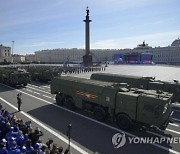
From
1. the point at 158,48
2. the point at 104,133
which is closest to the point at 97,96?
the point at 104,133

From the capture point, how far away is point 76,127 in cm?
1557

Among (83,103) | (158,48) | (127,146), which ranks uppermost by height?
(158,48)

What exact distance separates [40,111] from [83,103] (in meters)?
4.21

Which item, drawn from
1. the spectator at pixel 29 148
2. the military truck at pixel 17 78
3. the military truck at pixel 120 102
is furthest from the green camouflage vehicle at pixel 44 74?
the spectator at pixel 29 148

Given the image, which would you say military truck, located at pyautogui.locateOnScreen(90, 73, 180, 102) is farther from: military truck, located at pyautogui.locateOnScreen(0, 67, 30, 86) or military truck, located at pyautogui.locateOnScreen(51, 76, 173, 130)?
military truck, located at pyautogui.locateOnScreen(0, 67, 30, 86)

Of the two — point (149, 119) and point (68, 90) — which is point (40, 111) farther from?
point (149, 119)

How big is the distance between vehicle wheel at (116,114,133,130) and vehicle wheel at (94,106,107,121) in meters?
1.44

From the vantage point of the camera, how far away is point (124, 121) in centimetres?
1467

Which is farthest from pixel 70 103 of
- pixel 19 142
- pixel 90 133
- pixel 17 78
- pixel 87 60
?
pixel 87 60

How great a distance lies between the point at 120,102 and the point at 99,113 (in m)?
2.39

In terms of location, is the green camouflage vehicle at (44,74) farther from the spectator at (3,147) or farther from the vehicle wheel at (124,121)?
the spectator at (3,147)

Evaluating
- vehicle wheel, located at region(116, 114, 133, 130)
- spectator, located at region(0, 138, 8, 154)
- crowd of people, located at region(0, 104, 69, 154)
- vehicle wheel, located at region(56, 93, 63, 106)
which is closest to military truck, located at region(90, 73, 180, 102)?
vehicle wheel, located at region(56, 93, 63, 106)

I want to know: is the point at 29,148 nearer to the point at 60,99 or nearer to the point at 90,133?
the point at 90,133

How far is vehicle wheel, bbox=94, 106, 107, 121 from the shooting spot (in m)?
16.3
